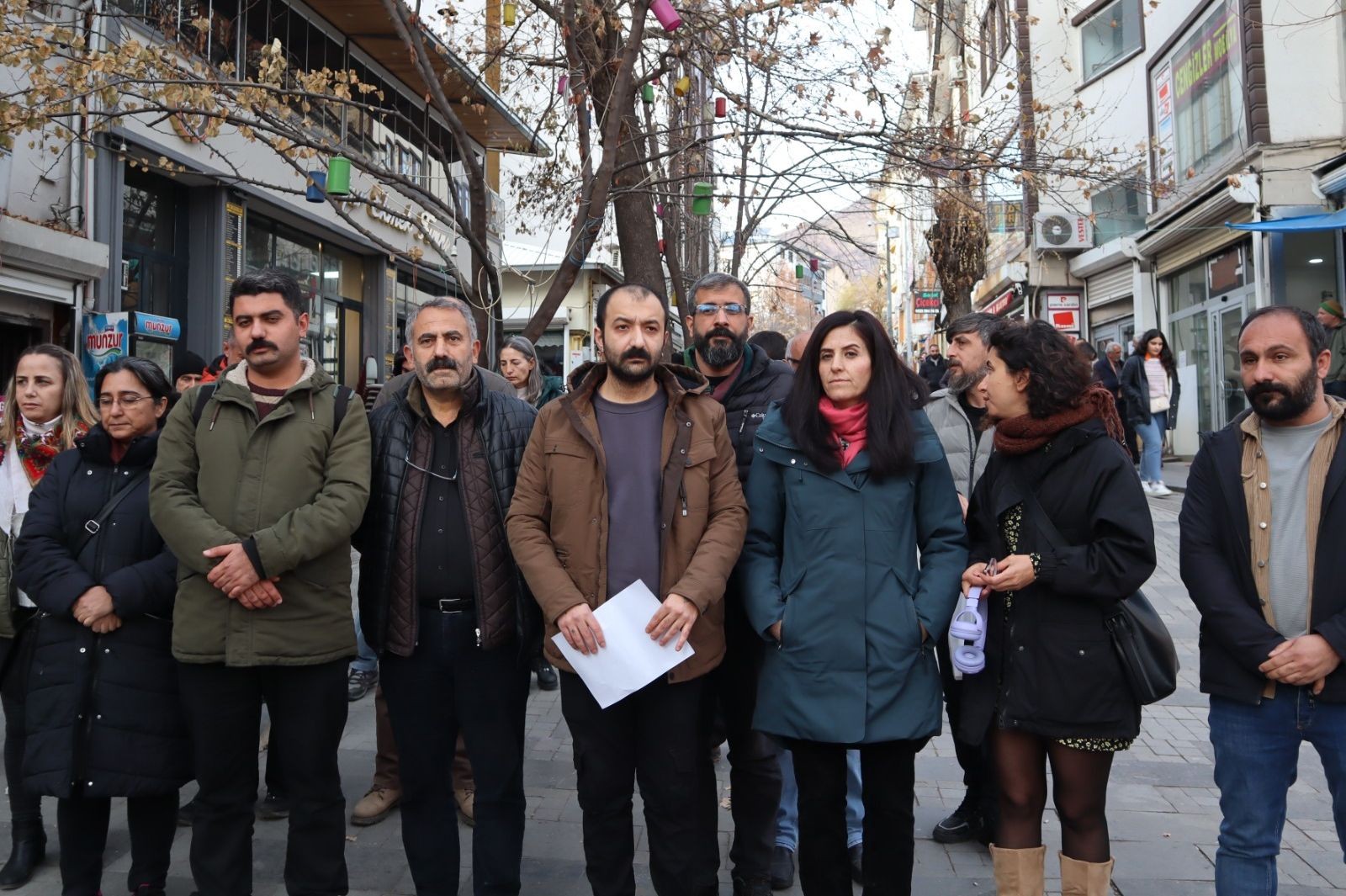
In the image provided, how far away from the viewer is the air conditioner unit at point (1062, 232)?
2305 cm

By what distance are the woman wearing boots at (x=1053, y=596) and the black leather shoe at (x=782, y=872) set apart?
0.85 meters

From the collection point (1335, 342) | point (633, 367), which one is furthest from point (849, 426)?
point (1335, 342)

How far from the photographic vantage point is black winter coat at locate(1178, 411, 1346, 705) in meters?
2.80

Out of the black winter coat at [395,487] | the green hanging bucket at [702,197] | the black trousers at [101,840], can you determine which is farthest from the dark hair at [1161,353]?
the black trousers at [101,840]

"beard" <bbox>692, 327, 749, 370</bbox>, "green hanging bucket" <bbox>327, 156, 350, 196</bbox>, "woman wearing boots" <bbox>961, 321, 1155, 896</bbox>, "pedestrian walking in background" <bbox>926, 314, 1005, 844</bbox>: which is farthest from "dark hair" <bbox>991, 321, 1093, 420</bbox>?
"green hanging bucket" <bbox>327, 156, 350, 196</bbox>

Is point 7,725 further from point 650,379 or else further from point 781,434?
point 781,434

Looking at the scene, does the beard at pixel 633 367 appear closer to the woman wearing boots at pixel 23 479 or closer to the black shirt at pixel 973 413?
the black shirt at pixel 973 413

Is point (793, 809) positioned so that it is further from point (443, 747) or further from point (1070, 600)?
point (1070, 600)

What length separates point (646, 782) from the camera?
3.25 m

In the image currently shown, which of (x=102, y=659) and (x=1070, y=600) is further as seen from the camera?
(x=102, y=659)

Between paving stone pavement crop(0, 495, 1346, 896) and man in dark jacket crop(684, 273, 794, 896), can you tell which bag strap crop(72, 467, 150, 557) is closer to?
paving stone pavement crop(0, 495, 1346, 896)

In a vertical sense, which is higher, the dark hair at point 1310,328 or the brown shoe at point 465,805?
the dark hair at point 1310,328

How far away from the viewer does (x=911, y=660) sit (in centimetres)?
302

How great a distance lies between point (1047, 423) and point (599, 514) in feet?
4.74
